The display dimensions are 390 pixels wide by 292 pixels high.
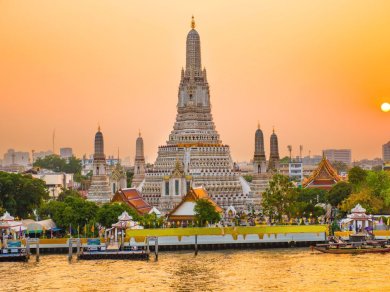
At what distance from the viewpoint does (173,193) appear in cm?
8769

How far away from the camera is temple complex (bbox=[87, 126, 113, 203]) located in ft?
302

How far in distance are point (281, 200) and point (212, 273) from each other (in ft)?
78.4

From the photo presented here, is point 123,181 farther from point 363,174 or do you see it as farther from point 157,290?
point 157,290

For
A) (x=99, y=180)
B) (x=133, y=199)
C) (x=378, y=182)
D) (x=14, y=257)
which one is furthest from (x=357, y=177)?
(x=14, y=257)

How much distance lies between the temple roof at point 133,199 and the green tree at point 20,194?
7083 mm

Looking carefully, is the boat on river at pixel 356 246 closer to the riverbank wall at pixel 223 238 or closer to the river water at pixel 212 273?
the river water at pixel 212 273

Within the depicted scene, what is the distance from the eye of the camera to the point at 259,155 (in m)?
94.6

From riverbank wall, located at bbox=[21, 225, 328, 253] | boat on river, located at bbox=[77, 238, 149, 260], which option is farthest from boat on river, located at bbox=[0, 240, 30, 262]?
boat on river, located at bbox=[77, 238, 149, 260]

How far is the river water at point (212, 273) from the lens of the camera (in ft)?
159

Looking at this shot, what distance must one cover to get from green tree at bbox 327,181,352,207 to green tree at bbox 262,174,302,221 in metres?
9.83

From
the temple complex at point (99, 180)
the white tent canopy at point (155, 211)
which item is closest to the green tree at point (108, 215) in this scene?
the white tent canopy at point (155, 211)

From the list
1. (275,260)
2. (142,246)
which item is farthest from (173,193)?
(275,260)

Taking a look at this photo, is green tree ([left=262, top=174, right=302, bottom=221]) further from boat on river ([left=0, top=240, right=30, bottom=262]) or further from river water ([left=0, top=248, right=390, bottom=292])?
boat on river ([left=0, top=240, right=30, bottom=262])

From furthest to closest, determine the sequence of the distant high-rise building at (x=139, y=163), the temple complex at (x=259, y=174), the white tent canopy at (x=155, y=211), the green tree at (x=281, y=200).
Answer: the distant high-rise building at (x=139, y=163)
the temple complex at (x=259, y=174)
the white tent canopy at (x=155, y=211)
the green tree at (x=281, y=200)
